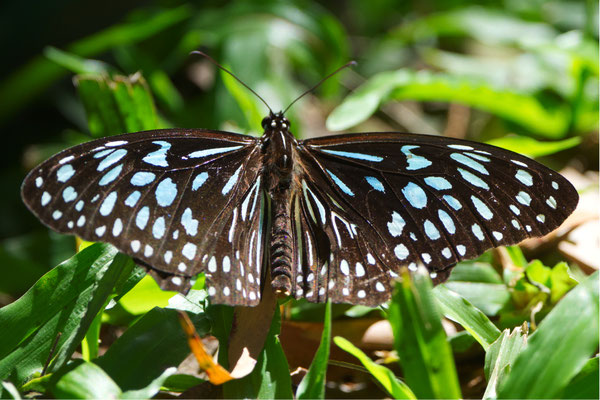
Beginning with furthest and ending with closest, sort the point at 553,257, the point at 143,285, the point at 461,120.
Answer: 1. the point at 461,120
2. the point at 553,257
3. the point at 143,285

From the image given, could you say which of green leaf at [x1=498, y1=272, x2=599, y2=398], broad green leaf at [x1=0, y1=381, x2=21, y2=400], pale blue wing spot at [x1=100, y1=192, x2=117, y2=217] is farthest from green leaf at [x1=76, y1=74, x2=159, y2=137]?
green leaf at [x1=498, y1=272, x2=599, y2=398]

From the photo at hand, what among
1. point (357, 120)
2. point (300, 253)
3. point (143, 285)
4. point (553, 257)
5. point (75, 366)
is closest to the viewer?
point (75, 366)

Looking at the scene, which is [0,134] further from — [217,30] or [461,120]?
[461,120]

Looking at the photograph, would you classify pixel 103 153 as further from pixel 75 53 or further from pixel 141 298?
pixel 75 53

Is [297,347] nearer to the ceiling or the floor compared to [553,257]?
nearer to the floor

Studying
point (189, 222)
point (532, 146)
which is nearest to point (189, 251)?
point (189, 222)

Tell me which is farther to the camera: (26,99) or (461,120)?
(461,120)

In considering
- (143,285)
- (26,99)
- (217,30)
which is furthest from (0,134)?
(143,285)
